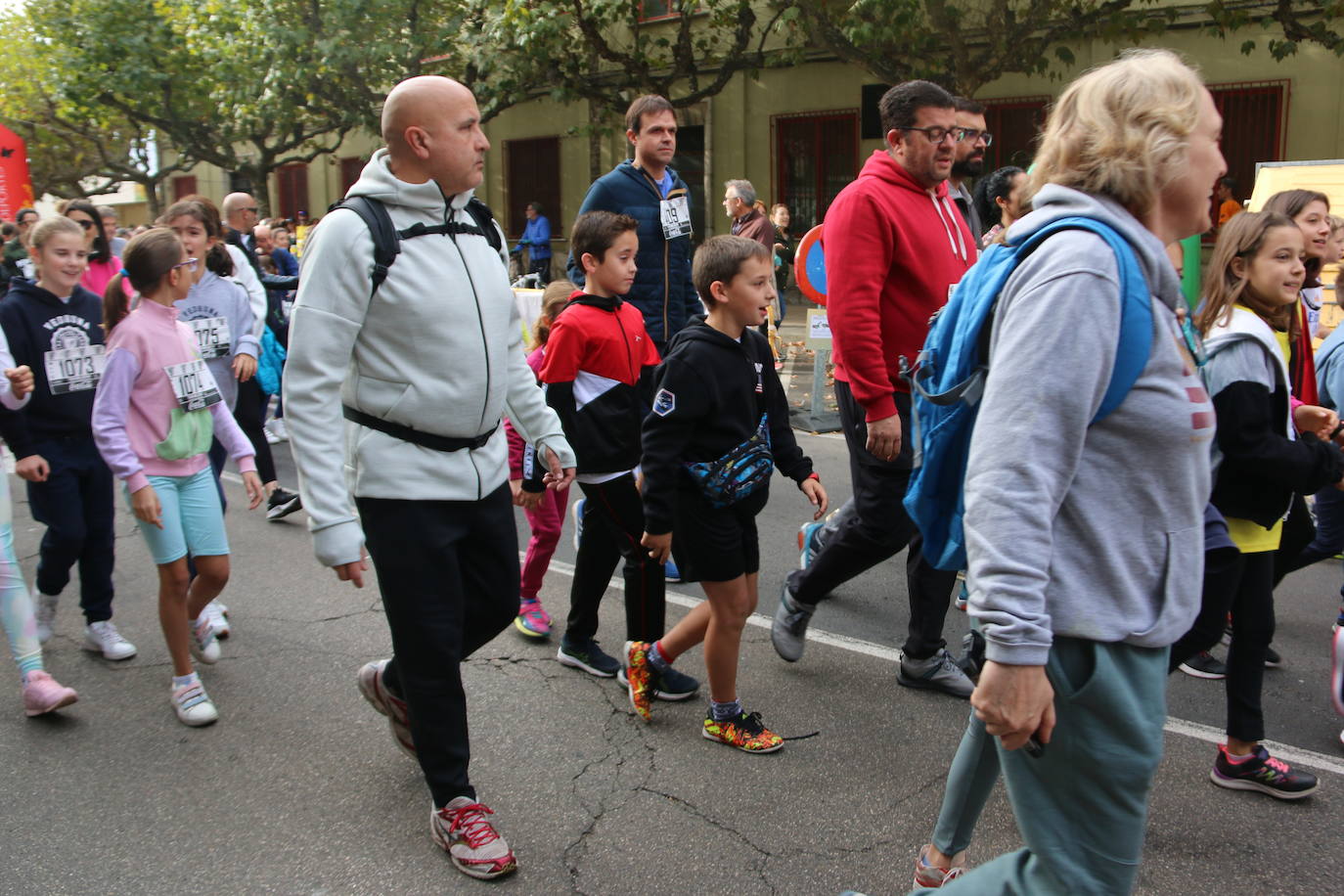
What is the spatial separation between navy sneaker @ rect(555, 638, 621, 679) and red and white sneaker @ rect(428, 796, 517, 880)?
128 cm

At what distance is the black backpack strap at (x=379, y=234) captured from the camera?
2.78m

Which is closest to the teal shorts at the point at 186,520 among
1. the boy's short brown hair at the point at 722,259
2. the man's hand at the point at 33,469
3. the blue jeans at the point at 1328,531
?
the man's hand at the point at 33,469

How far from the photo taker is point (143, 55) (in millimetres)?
25031

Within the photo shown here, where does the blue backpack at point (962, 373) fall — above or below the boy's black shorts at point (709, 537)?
above

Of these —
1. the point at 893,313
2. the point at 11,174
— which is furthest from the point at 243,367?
the point at 11,174

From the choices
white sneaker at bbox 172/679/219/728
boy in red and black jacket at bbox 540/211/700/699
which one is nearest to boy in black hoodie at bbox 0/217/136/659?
white sneaker at bbox 172/679/219/728

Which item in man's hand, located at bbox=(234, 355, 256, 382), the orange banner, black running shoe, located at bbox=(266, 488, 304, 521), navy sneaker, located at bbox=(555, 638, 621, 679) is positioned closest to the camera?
navy sneaker, located at bbox=(555, 638, 621, 679)

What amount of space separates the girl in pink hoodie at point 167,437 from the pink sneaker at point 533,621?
122cm

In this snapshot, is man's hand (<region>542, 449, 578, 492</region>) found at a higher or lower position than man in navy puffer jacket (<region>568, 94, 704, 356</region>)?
lower

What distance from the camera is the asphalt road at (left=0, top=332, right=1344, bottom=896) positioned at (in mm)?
2973

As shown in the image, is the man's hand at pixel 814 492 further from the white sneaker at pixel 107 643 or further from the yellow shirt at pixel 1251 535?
the white sneaker at pixel 107 643

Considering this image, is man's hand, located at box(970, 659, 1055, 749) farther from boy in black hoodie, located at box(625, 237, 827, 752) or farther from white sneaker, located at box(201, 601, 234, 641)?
white sneaker, located at box(201, 601, 234, 641)

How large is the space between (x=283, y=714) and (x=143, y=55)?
25523 millimetres

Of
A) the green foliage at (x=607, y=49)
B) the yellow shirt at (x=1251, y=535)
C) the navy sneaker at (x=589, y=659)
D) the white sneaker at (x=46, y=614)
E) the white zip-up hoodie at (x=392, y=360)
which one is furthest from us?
the green foliage at (x=607, y=49)
